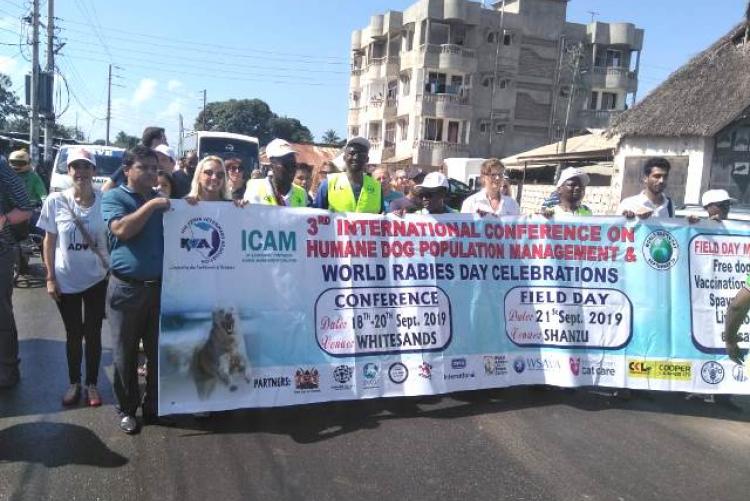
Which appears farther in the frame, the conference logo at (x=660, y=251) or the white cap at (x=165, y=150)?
the white cap at (x=165, y=150)

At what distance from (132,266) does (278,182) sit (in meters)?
1.65

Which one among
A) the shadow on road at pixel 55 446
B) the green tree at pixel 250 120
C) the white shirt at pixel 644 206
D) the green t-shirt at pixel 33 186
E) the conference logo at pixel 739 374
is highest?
the green tree at pixel 250 120

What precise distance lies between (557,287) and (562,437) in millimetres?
1240

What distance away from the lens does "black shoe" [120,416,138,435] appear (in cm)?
400

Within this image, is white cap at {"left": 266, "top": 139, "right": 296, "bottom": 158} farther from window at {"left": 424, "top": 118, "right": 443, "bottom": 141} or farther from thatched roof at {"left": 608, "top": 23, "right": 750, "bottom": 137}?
window at {"left": 424, "top": 118, "right": 443, "bottom": 141}

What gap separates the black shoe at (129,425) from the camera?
4.00 metres

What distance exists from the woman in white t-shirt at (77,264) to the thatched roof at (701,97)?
738 inches

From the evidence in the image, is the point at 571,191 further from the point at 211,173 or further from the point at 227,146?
the point at 227,146

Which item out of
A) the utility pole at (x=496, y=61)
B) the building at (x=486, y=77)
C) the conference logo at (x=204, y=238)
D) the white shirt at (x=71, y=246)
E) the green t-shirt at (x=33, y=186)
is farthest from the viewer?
the utility pole at (x=496, y=61)

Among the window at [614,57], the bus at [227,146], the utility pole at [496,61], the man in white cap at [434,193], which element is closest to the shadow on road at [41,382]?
the man in white cap at [434,193]

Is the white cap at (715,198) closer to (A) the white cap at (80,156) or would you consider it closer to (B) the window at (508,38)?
(A) the white cap at (80,156)

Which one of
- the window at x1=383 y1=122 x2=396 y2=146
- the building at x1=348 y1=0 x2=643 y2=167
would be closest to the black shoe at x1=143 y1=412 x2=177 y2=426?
the building at x1=348 y1=0 x2=643 y2=167

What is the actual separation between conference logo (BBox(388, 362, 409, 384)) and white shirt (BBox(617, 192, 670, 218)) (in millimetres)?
2339

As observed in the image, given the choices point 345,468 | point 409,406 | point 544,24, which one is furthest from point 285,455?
point 544,24
